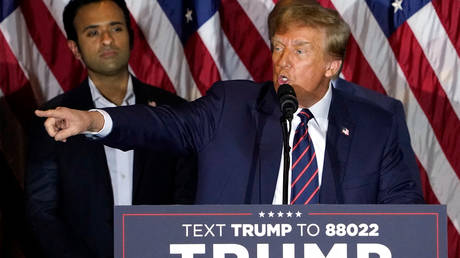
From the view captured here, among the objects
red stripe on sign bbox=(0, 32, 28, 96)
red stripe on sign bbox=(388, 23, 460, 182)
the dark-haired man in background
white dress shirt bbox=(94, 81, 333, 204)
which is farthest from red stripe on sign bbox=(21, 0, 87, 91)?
white dress shirt bbox=(94, 81, 333, 204)

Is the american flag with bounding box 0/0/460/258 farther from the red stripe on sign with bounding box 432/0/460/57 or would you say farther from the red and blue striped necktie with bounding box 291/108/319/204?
the red and blue striped necktie with bounding box 291/108/319/204

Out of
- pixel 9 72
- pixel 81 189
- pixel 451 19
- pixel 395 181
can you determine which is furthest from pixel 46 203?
pixel 451 19

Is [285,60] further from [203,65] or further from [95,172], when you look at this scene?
[203,65]

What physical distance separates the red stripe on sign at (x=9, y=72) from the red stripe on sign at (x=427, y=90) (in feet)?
→ 5.87

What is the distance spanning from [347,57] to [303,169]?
1.75 meters

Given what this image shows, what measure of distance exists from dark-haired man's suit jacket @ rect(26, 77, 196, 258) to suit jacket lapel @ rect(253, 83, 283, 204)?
91 centimetres

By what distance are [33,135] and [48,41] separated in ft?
2.44

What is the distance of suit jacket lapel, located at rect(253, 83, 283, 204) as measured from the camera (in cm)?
215

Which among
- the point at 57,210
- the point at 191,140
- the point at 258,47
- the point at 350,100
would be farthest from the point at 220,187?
the point at 258,47

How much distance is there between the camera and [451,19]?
3.78m

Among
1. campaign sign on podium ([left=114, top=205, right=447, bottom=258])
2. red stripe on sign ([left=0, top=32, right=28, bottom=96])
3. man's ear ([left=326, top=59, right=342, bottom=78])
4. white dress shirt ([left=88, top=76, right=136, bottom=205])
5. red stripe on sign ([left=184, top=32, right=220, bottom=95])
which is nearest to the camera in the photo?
campaign sign on podium ([left=114, top=205, right=447, bottom=258])

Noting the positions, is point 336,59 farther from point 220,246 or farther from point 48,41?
point 48,41

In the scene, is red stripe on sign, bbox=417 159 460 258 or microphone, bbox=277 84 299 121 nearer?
microphone, bbox=277 84 299 121

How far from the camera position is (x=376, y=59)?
12.5ft
